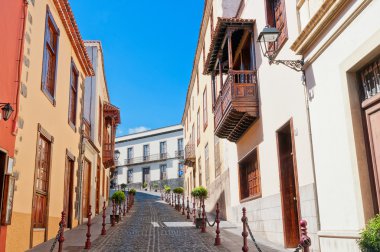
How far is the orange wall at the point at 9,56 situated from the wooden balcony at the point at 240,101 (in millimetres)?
5789

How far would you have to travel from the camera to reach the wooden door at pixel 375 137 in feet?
19.6

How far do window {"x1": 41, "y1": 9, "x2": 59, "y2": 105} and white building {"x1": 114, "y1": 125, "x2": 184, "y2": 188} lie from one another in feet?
123

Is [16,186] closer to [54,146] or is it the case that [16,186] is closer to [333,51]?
[54,146]

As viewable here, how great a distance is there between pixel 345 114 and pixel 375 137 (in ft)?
A: 2.08

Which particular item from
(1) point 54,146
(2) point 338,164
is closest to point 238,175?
(1) point 54,146

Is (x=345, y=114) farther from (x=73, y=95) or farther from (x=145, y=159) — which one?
(x=145, y=159)

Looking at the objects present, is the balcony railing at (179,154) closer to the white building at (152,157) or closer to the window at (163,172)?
the white building at (152,157)

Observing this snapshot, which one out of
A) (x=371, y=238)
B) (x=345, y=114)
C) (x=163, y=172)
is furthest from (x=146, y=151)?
(x=371, y=238)

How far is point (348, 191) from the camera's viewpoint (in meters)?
6.43

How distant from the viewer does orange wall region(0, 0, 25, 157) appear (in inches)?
291

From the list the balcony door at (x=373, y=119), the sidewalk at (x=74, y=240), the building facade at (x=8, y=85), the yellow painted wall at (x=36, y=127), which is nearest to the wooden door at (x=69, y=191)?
the sidewalk at (x=74, y=240)

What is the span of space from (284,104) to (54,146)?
6324 mm

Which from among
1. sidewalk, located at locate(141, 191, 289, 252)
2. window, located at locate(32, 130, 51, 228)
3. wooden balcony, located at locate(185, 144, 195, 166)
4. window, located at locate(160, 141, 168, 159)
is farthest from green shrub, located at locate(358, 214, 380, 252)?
window, located at locate(160, 141, 168, 159)

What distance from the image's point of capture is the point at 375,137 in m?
6.05
